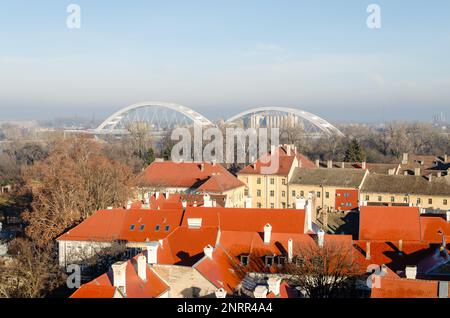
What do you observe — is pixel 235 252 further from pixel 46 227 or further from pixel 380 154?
pixel 380 154

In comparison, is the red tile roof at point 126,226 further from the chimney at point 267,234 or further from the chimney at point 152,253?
the chimney at point 152,253

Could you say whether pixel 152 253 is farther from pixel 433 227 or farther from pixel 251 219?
pixel 433 227

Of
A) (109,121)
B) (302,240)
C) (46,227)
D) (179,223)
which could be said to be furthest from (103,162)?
(109,121)

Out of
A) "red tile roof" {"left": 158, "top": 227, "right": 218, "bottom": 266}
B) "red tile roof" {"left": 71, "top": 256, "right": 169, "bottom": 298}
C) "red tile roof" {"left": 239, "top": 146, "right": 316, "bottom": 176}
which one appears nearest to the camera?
"red tile roof" {"left": 71, "top": 256, "right": 169, "bottom": 298}

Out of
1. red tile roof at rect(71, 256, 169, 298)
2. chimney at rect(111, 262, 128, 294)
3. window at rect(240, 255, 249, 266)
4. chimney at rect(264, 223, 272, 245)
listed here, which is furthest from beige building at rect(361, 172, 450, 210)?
chimney at rect(111, 262, 128, 294)

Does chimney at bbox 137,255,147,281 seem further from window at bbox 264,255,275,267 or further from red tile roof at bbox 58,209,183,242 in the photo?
red tile roof at bbox 58,209,183,242

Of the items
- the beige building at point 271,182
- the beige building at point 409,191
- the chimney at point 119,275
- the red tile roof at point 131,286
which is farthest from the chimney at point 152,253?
the beige building at point 271,182
